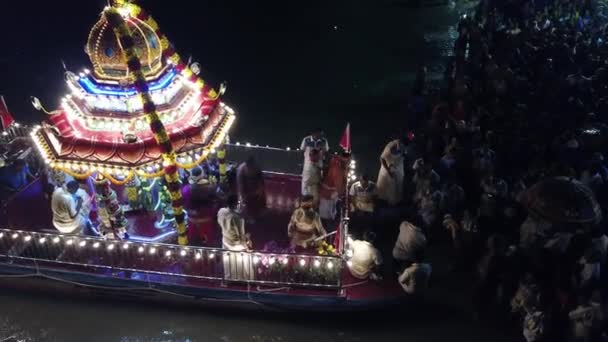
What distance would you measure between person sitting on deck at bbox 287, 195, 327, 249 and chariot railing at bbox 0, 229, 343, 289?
0.67 metres

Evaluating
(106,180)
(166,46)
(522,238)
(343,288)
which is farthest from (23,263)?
(522,238)

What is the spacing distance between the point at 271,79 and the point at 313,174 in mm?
10380

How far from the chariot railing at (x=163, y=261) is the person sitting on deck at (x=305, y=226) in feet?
2.20

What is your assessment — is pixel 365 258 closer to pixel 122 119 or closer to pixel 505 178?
pixel 505 178

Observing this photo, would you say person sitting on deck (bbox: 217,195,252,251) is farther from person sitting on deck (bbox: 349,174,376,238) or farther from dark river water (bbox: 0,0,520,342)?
person sitting on deck (bbox: 349,174,376,238)

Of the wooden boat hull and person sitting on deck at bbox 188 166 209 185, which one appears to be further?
person sitting on deck at bbox 188 166 209 185

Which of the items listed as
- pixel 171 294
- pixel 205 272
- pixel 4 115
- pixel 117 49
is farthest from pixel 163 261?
pixel 4 115

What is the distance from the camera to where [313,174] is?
32.8 ft

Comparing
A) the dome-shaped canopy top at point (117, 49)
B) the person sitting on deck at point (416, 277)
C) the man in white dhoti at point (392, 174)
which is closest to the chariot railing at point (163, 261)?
the person sitting on deck at point (416, 277)

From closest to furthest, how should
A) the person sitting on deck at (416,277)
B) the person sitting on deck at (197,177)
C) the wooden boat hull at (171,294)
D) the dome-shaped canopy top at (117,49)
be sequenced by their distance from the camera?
the dome-shaped canopy top at (117,49) < the person sitting on deck at (416,277) < the wooden boat hull at (171,294) < the person sitting on deck at (197,177)

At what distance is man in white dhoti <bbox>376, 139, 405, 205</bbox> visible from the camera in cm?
1035

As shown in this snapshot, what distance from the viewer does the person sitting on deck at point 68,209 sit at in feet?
28.7

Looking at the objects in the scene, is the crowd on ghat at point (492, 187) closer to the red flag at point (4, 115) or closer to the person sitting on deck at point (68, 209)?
the red flag at point (4, 115)

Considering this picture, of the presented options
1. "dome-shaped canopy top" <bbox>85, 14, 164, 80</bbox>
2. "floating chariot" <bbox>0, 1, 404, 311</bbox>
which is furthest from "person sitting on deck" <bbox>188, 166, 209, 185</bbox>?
"dome-shaped canopy top" <bbox>85, 14, 164, 80</bbox>
